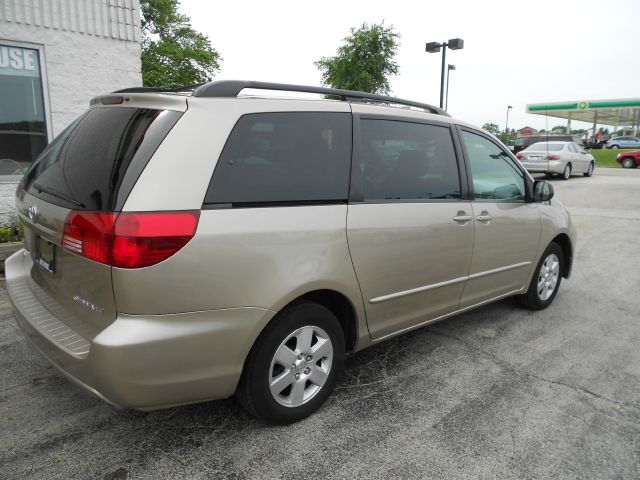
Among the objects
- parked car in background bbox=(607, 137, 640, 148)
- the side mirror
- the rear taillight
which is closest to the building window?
the rear taillight

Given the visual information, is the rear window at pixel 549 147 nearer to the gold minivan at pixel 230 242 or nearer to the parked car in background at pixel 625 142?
the gold minivan at pixel 230 242

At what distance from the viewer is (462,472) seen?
2.32 m

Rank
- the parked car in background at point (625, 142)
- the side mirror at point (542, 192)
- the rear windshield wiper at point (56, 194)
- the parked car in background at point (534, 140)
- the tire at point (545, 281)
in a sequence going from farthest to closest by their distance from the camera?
the parked car in background at point (625, 142) < the parked car in background at point (534, 140) < the tire at point (545, 281) < the side mirror at point (542, 192) < the rear windshield wiper at point (56, 194)

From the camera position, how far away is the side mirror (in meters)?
4.18

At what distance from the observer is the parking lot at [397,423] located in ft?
7.63

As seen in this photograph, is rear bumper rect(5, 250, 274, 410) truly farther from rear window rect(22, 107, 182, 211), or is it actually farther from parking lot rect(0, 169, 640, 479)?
rear window rect(22, 107, 182, 211)

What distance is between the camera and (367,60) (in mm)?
21578

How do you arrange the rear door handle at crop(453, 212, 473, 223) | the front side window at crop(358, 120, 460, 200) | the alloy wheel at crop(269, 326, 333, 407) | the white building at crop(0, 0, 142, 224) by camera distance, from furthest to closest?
the white building at crop(0, 0, 142, 224), the rear door handle at crop(453, 212, 473, 223), the front side window at crop(358, 120, 460, 200), the alloy wheel at crop(269, 326, 333, 407)

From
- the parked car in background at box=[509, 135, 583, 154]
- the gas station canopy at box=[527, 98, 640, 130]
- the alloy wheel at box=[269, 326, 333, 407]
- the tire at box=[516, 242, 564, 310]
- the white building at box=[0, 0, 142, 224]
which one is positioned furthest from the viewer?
the gas station canopy at box=[527, 98, 640, 130]

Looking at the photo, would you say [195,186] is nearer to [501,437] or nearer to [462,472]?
[462,472]

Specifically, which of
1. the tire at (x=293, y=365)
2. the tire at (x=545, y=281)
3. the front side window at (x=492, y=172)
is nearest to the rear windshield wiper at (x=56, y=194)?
the tire at (x=293, y=365)

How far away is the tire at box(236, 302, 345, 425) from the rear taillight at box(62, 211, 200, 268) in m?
0.66

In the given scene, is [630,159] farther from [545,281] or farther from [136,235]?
[136,235]

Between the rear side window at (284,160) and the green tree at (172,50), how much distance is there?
34179mm
